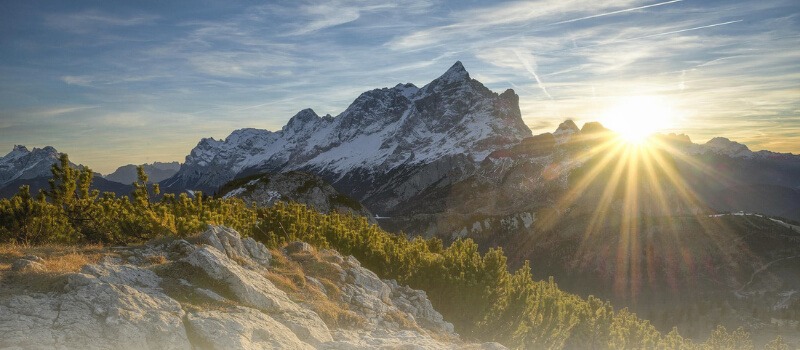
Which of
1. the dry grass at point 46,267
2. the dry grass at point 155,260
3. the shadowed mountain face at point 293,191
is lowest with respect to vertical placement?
the shadowed mountain face at point 293,191

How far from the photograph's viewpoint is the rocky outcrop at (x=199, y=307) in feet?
48.1

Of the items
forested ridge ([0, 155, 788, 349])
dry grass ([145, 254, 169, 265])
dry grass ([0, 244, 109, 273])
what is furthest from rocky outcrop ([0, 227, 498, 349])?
forested ridge ([0, 155, 788, 349])

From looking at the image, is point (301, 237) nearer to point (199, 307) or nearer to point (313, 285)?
point (313, 285)

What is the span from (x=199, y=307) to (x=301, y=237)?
16743mm

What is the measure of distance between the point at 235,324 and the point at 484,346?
1217cm

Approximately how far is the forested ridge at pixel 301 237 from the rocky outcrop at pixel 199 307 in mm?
4513

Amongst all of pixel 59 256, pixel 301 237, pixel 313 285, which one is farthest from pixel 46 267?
pixel 301 237

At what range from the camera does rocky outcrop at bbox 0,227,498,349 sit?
14672mm

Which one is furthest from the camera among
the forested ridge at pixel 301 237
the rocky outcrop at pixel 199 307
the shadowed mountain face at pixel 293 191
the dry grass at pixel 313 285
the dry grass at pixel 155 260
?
the shadowed mountain face at pixel 293 191

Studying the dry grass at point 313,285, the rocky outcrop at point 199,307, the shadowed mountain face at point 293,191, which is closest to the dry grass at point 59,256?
the rocky outcrop at point 199,307

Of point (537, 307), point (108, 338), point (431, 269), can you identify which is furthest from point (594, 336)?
point (108, 338)

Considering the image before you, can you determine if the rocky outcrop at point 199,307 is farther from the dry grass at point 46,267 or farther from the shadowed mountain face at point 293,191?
the shadowed mountain face at point 293,191

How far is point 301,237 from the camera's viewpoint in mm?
34594

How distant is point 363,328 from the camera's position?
2214cm
